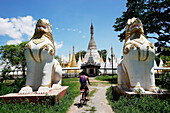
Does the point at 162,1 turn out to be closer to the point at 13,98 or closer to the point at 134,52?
the point at 134,52

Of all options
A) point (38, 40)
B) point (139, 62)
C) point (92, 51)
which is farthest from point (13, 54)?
point (92, 51)

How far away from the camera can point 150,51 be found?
450 cm

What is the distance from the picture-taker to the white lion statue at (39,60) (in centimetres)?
448

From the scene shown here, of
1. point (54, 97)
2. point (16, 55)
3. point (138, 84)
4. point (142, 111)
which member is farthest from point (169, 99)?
point (16, 55)

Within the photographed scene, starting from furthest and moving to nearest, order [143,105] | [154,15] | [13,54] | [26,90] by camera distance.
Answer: [13,54], [154,15], [26,90], [143,105]

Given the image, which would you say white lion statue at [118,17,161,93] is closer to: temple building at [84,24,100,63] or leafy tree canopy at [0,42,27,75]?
leafy tree canopy at [0,42,27,75]

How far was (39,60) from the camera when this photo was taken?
4.63m

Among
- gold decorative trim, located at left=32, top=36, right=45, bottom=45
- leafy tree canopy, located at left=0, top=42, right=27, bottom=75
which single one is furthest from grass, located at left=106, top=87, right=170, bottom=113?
leafy tree canopy, located at left=0, top=42, right=27, bottom=75

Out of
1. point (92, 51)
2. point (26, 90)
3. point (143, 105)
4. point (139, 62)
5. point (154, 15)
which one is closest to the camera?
point (143, 105)

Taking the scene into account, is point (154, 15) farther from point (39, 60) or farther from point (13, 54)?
point (13, 54)

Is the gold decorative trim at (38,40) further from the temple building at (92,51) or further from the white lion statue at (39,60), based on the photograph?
the temple building at (92,51)

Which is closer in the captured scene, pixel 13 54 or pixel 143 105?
pixel 143 105

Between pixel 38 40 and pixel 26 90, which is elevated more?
pixel 38 40

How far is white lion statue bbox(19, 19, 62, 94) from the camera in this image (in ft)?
14.7
